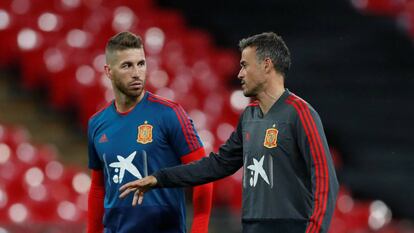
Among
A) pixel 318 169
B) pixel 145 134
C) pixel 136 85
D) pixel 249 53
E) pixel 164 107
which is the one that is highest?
pixel 249 53

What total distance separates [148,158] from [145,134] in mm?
116

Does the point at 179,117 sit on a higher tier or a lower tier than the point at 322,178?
higher

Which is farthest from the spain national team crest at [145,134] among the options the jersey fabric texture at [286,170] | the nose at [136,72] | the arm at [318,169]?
the arm at [318,169]

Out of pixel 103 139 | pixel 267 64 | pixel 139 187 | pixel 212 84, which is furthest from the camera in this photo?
pixel 212 84

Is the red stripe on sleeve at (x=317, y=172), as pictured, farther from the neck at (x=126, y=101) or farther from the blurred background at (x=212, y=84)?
the blurred background at (x=212, y=84)

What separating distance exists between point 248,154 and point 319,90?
7.21 metres

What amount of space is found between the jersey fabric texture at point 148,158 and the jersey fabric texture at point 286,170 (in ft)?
1.60

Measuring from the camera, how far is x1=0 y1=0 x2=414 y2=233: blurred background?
29.1ft

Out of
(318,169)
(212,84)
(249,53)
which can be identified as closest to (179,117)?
(249,53)

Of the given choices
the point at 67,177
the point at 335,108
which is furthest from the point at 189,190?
the point at 335,108

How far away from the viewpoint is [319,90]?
1151cm

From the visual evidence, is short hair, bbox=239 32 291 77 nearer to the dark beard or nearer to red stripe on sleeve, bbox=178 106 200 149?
red stripe on sleeve, bbox=178 106 200 149

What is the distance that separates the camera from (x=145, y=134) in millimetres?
4848

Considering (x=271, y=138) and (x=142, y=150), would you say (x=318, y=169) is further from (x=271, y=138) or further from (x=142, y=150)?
(x=142, y=150)
